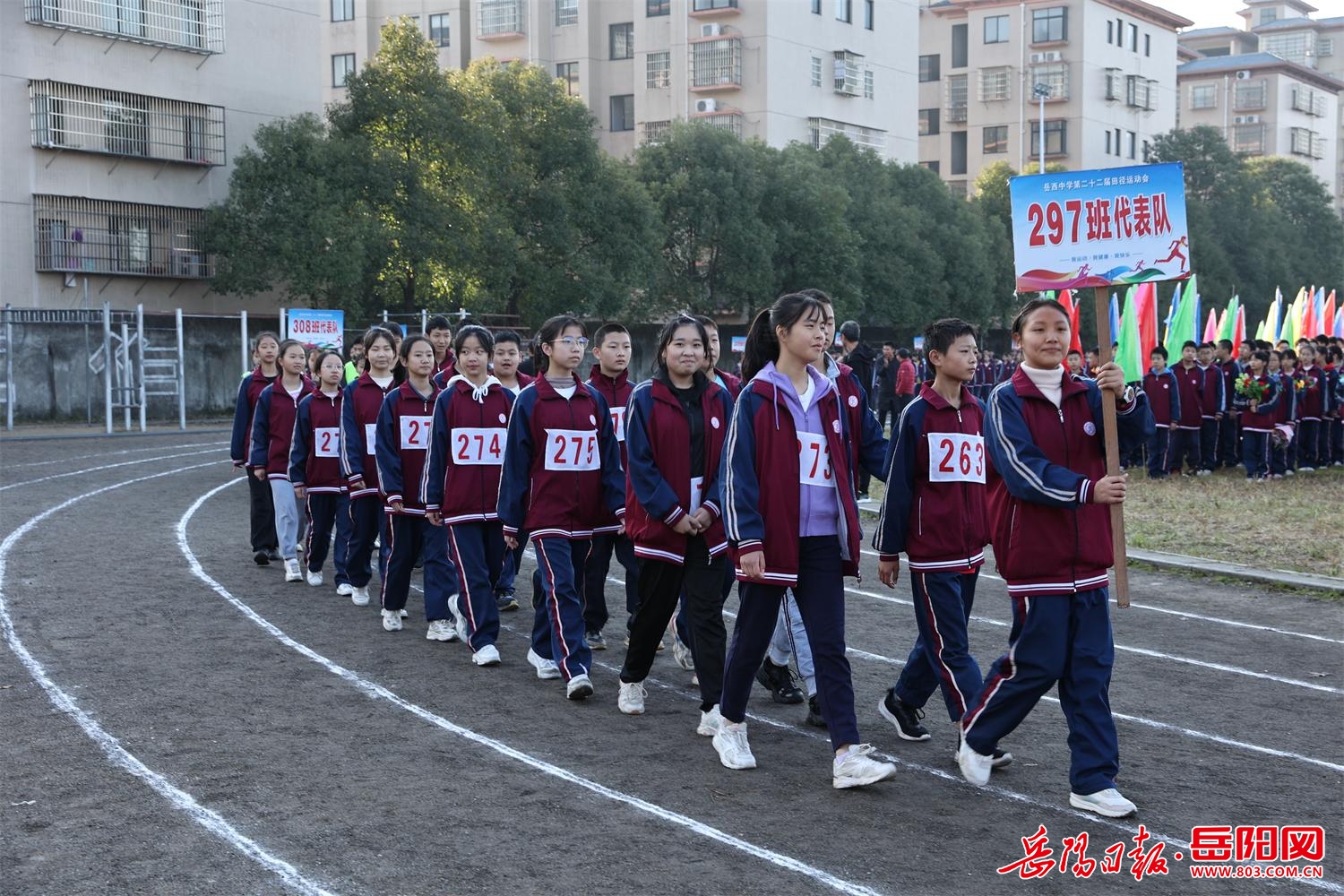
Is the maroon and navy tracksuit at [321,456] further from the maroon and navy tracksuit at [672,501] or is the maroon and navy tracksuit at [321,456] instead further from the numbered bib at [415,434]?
the maroon and navy tracksuit at [672,501]

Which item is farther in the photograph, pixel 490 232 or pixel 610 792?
pixel 490 232

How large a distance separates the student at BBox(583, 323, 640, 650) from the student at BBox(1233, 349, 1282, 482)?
47.9 ft

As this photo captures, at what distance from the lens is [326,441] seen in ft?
39.8

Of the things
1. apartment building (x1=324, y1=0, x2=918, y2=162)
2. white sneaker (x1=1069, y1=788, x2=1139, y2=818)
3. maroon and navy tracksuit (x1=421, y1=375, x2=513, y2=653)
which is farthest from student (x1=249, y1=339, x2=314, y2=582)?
apartment building (x1=324, y1=0, x2=918, y2=162)

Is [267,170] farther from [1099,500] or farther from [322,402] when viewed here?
[1099,500]

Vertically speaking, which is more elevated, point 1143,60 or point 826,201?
point 1143,60

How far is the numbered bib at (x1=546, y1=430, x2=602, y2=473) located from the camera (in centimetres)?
848

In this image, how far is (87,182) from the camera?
38250 millimetres

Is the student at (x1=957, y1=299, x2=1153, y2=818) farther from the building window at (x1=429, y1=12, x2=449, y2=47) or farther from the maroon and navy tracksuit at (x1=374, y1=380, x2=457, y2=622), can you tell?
the building window at (x1=429, y1=12, x2=449, y2=47)

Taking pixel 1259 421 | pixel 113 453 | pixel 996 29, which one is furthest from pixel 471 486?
pixel 996 29

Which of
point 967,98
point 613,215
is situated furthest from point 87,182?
point 967,98

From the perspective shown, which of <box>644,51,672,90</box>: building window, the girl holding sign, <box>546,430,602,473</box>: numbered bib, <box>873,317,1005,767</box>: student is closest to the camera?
<box>873,317,1005,767</box>: student

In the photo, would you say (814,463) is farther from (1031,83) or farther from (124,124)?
(1031,83)

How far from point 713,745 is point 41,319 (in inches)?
1254
